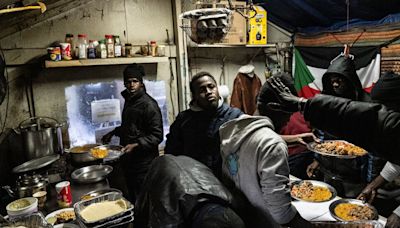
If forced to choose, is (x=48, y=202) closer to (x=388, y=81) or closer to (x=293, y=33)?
(x=388, y=81)

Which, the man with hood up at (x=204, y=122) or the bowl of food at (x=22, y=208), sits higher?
the man with hood up at (x=204, y=122)

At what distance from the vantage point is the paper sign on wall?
11.7 ft

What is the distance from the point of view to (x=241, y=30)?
4062 millimetres

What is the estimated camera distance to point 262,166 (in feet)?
4.37

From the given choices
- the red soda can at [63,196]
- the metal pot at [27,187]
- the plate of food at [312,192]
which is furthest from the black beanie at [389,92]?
the metal pot at [27,187]

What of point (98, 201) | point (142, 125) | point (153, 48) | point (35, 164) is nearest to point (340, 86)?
point (142, 125)

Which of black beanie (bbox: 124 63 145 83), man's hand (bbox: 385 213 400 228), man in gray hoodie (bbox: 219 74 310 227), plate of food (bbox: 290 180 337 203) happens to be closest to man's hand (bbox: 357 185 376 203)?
plate of food (bbox: 290 180 337 203)

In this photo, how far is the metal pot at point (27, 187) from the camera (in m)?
1.93

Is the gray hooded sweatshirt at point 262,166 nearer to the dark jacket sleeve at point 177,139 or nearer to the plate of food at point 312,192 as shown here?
the plate of food at point 312,192

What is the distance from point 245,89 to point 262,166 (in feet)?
9.85

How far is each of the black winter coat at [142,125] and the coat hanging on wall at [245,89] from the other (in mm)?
1591

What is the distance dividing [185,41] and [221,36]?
215cm

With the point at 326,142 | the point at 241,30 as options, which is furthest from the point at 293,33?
the point at 326,142

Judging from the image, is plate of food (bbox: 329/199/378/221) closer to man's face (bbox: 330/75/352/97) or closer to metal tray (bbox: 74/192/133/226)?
man's face (bbox: 330/75/352/97)
